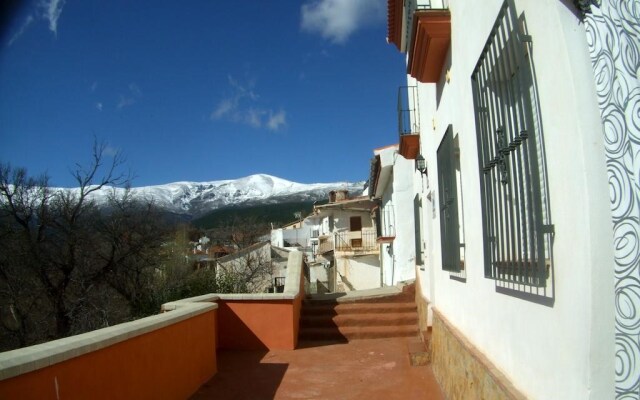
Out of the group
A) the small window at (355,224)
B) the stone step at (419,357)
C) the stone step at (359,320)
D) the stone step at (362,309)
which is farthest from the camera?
the small window at (355,224)

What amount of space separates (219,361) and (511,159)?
643cm

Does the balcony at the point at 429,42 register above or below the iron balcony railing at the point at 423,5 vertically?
below

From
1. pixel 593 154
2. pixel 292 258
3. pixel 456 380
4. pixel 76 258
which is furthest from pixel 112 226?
pixel 593 154

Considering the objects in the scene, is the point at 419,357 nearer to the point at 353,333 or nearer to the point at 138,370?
the point at 353,333

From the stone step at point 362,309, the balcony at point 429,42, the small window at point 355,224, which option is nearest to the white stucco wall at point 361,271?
the small window at point 355,224

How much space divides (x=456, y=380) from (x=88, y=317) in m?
14.2

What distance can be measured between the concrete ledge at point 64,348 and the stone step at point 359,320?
5.17 metres

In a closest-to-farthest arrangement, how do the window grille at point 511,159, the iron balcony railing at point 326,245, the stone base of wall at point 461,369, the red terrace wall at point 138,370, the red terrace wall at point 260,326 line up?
the window grille at point 511,159 < the red terrace wall at point 138,370 < the stone base of wall at point 461,369 < the red terrace wall at point 260,326 < the iron balcony railing at point 326,245

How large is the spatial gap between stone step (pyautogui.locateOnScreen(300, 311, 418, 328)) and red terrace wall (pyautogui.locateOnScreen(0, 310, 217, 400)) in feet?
10.1

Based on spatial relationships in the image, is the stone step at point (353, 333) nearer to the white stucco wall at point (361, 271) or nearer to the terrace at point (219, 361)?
the terrace at point (219, 361)

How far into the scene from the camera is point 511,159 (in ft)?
9.41

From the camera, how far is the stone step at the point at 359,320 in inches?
392

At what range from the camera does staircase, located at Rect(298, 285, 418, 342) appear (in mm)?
9625

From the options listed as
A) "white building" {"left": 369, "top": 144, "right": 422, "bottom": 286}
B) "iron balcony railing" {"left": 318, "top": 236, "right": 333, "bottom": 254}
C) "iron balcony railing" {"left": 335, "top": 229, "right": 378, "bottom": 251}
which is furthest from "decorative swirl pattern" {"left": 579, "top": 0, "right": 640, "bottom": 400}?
"iron balcony railing" {"left": 318, "top": 236, "right": 333, "bottom": 254}
